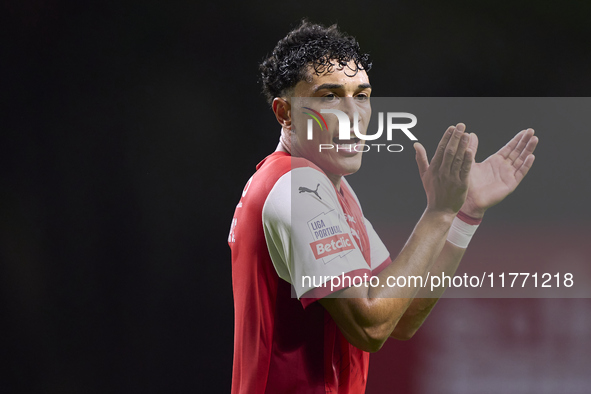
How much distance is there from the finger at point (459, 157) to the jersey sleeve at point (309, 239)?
0.30 metres

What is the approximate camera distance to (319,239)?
111 centimetres

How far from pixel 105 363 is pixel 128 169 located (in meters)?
0.73

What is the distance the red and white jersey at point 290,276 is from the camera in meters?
1.11

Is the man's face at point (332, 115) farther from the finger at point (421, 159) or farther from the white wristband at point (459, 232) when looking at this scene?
the white wristband at point (459, 232)

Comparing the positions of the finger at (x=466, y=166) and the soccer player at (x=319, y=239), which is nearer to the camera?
the soccer player at (x=319, y=239)

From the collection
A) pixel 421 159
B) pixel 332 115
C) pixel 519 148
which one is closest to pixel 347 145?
pixel 332 115

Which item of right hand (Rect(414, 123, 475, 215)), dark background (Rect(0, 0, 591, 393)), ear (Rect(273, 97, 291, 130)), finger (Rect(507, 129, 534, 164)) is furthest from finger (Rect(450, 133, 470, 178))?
dark background (Rect(0, 0, 591, 393))

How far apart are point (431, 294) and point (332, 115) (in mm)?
546

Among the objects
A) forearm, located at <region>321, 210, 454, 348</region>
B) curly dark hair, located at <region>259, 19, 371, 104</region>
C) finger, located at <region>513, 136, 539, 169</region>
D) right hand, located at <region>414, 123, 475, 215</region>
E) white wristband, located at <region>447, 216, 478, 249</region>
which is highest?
curly dark hair, located at <region>259, 19, 371, 104</region>

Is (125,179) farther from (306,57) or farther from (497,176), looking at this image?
(497,176)

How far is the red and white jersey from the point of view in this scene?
3.63ft

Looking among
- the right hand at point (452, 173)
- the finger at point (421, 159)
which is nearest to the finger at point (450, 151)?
the right hand at point (452, 173)

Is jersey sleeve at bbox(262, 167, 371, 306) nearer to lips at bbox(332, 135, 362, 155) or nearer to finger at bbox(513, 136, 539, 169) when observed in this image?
lips at bbox(332, 135, 362, 155)

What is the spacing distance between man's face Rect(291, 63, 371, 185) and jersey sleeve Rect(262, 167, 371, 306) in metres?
0.14
